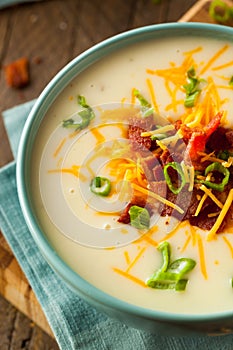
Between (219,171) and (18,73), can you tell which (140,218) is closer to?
(219,171)

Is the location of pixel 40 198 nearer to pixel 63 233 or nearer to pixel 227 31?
pixel 63 233

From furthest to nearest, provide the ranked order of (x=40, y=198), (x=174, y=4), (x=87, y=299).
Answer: (x=174, y=4) < (x=40, y=198) < (x=87, y=299)

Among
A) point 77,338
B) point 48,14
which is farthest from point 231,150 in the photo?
point 48,14

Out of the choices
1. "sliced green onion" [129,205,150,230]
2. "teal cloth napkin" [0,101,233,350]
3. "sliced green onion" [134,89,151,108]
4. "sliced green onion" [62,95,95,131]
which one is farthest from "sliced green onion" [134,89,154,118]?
"teal cloth napkin" [0,101,233,350]

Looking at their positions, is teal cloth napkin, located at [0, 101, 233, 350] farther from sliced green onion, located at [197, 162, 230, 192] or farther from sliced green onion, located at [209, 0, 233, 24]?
sliced green onion, located at [209, 0, 233, 24]

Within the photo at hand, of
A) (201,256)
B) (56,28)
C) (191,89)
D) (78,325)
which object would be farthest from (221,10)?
(78,325)

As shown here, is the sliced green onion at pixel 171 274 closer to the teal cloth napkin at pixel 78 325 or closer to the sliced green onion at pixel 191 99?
the teal cloth napkin at pixel 78 325

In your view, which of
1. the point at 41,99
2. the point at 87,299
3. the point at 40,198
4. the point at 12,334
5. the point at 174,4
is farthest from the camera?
the point at 174,4
